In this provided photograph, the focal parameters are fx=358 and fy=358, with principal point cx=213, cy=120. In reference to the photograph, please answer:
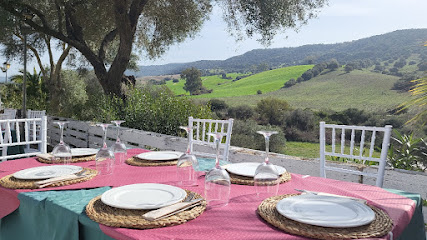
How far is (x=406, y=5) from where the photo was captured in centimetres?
2623

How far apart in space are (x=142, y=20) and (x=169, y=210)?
888 centimetres

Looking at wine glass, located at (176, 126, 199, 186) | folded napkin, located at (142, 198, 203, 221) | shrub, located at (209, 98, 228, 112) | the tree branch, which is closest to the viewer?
folded napkin, located at (142, 198, 203, 221)

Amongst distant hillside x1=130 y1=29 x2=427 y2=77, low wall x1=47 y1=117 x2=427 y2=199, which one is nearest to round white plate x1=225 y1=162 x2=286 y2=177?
low wall x1=47 y1=117 x2=427 y2=199

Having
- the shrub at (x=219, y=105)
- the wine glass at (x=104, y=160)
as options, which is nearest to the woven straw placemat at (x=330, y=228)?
the wine glass at (x=104, y=160)

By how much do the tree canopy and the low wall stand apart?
5.56ft

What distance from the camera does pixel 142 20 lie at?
9406mm

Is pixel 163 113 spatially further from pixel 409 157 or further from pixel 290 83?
pixel 290 83

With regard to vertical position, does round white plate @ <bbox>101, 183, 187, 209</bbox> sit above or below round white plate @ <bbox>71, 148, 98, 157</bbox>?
below

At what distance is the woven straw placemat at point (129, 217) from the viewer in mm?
1124

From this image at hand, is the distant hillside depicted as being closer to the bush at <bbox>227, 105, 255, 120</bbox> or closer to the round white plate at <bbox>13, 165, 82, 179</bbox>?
the bush at <bbox>227, 105, 255, 120</bbox>

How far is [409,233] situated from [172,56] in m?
8.91

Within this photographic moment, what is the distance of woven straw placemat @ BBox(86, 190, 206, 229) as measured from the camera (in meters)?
1.12

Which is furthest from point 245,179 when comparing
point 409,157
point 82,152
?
point 409,157

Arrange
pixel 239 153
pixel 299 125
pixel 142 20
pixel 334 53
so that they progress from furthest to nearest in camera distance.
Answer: pixel 334 53 < pixel 299 125 < pixel 142 20 < pixel 239 153
